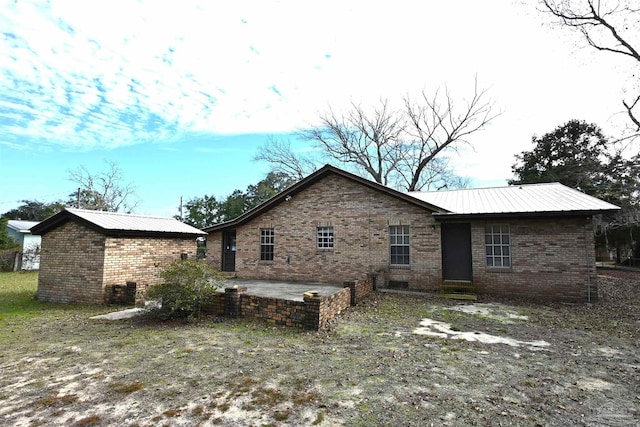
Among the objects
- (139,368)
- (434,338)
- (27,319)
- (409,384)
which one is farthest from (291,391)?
(27,319)

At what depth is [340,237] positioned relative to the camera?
13625 millimetres

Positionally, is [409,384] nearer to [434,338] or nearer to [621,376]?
[434,338]

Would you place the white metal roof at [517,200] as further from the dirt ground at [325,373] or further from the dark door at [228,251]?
the dark door at [228,251]

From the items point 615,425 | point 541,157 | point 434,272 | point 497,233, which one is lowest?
point 615,425

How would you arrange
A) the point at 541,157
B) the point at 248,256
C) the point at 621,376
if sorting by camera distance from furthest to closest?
the point at 541,157
the point at 248,256
the point at 621,376

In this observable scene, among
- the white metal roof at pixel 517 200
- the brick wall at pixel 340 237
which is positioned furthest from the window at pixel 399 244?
the white metal roof at pixel 517 200

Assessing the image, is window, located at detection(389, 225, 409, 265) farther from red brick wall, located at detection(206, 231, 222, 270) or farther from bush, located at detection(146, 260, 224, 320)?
red brick wall, located at detection(206, 231, 222, 270)

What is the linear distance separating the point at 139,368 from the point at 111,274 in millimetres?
6074

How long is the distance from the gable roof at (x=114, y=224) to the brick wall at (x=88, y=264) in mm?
202

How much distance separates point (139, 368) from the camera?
190 inches

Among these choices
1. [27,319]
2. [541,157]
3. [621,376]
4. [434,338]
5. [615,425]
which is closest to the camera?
[615,425]

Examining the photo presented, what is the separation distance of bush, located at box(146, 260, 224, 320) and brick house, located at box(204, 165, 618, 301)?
666 centimetres

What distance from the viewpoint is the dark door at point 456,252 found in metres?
12.1

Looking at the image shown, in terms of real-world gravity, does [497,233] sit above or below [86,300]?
above
